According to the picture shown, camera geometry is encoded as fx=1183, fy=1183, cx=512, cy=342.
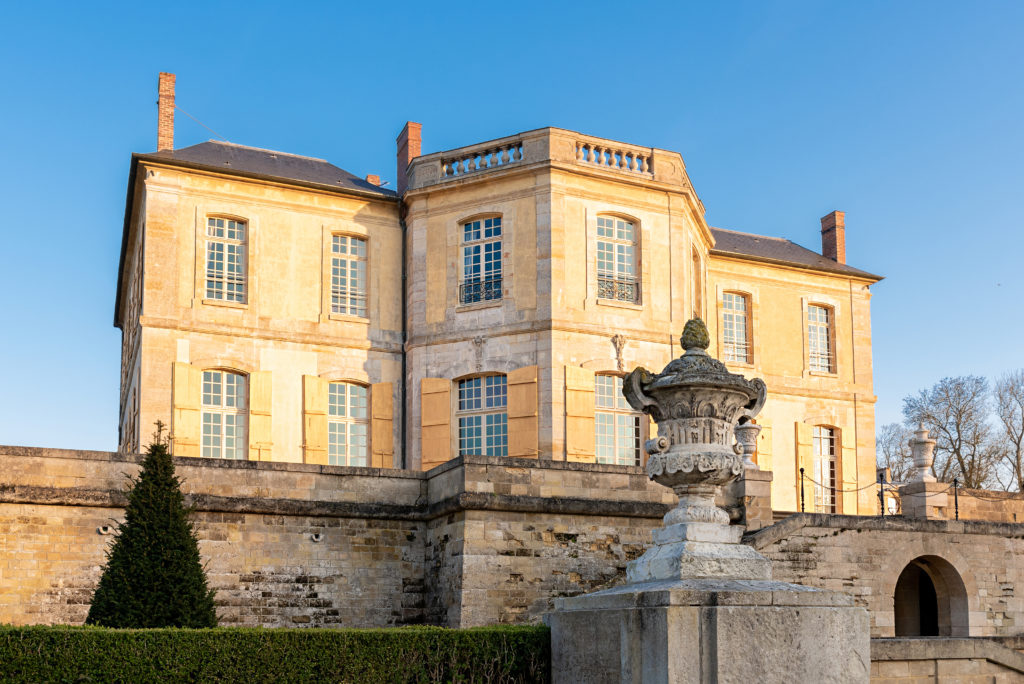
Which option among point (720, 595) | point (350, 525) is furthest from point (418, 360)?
point (720, 595)

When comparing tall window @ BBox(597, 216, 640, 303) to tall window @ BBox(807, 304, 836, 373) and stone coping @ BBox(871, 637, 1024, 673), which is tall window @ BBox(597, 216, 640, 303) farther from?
stone coping @ BBox(871, 637, 1024, 673)

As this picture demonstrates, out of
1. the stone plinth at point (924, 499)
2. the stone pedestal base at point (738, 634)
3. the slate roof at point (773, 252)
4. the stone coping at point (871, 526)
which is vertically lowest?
the stone pedestal base at point (738, 634)

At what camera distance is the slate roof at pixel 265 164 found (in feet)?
72.3

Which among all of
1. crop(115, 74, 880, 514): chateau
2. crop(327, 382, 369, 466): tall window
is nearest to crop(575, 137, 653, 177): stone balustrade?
crop(115, 74, 880, 514): chateau

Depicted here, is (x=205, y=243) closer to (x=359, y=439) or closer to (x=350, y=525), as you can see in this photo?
(x=359, y=439)

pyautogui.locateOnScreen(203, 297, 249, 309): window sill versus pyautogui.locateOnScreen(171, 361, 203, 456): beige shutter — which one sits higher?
pyautogui.locateOnScreen(203, 297, 249, 309): window sill

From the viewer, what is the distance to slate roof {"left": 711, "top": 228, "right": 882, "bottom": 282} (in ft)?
89.1

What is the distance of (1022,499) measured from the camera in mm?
22672

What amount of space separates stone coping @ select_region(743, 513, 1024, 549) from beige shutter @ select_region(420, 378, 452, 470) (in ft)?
22.3

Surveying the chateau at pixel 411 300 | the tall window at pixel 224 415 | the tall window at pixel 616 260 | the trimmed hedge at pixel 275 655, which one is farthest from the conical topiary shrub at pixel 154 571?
the tall window at pixel 616 260

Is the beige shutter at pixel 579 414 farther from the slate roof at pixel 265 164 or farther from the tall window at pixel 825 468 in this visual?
the tall window at pixel 825 468

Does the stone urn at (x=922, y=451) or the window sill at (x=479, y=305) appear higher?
the window sill at (x=479, y=305)

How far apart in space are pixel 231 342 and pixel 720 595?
14239 mm

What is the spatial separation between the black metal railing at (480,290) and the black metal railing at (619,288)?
6.15ft
